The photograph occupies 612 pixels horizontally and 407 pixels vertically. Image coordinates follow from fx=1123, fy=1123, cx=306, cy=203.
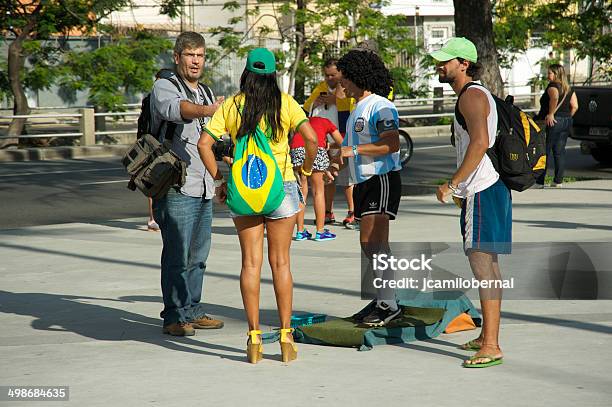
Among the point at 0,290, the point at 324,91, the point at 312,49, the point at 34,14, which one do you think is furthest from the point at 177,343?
the point at 312,49

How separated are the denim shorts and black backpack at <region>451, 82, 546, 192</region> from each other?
40.5 inches

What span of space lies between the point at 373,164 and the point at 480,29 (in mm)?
9888

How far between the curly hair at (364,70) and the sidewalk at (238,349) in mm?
1673

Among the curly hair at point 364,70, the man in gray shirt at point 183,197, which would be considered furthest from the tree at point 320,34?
the curly hair at point 364,70

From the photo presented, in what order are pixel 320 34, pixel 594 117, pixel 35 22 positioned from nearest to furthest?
pixel 594 117 < pixel 35 22 < pixel 320 34

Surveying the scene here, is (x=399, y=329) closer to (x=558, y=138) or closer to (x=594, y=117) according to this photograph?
(x=558, y=138)

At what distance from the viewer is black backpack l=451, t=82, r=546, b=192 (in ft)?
20.7

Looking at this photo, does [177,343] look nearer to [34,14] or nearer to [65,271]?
[65,271]

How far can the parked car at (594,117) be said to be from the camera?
19.3m

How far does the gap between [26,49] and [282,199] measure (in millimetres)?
21763

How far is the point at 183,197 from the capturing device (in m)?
7.38

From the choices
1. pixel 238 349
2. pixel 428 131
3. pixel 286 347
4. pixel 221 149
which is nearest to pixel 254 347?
pixel 286 347

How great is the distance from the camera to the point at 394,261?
7379 millimetres

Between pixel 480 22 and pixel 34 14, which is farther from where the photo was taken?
pixel 34 14
